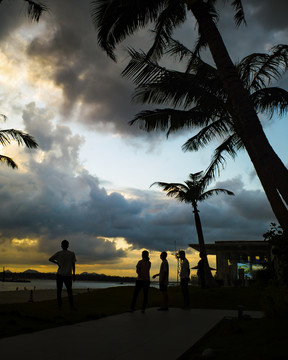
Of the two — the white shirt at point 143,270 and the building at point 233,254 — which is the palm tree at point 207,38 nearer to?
the white shirt at point 143,270

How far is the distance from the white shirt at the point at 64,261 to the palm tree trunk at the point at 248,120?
5.14 m

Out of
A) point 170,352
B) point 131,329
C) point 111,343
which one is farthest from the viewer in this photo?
point 131,329

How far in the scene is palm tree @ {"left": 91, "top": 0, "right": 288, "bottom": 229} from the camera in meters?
7.10

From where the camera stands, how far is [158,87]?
11414 millimetres

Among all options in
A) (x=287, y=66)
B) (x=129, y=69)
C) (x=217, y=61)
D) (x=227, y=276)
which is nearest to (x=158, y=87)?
(x=129, y=69)

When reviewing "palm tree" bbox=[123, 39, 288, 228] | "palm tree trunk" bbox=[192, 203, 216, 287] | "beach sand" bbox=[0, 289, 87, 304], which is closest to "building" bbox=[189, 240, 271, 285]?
"palm tree trunk" bbox=[192, 203, 216, 287]

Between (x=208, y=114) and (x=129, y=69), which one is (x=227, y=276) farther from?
(x=129, y=69)

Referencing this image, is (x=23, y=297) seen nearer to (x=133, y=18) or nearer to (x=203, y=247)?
(x=203, y=247)

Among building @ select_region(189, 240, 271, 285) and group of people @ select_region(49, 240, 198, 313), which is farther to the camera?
building @ select_region(189, 240, 271, 285)

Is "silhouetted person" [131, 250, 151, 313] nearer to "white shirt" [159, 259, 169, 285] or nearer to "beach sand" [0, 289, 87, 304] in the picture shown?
"white shirt" [159, 259, 169, 285]

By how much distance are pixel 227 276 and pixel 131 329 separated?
32.1m

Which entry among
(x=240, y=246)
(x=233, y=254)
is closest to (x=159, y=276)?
(x=240, y=246)

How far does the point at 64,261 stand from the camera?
30.6 ft

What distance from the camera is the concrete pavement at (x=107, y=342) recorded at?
4.23 meters
